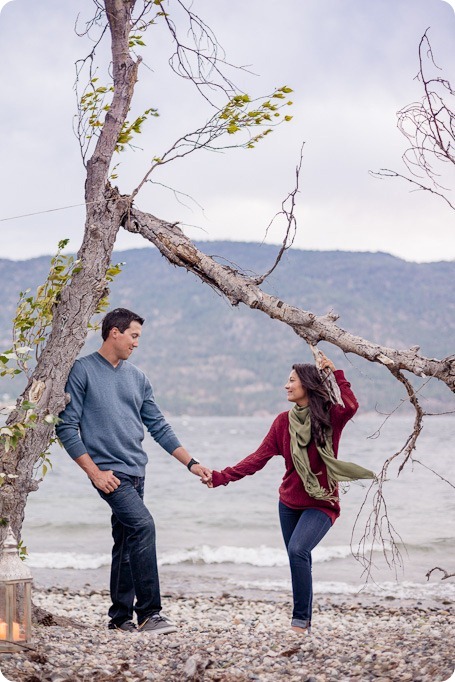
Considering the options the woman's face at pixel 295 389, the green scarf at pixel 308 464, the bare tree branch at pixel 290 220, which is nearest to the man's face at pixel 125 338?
the bare tree branch at pixel 290 220

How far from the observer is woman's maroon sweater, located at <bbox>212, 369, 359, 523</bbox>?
18.2ft

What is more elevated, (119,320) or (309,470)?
(119,320)

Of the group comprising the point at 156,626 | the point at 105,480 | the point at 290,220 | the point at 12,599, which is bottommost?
the point at 156,626

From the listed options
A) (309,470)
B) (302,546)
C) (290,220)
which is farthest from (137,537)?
(290,220)

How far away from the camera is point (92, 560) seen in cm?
1219

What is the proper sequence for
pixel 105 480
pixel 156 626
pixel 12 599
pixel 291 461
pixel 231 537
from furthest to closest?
pixel 231 537, pixel 291 461, pixel 156 626, pixel 105 480, pixel 12 599

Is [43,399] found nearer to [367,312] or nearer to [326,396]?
[326,396]

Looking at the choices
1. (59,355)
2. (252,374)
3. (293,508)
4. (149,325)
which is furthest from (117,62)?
(149,325)

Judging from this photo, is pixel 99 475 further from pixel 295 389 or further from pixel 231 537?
pixel 231 537

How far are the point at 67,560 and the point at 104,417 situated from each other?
Result: 7284 mm

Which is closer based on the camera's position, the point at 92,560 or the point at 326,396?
the point at 326,396

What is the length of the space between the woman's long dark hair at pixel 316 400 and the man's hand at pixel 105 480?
129cm

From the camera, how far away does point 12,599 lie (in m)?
4.75

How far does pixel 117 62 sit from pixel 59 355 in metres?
2.03
